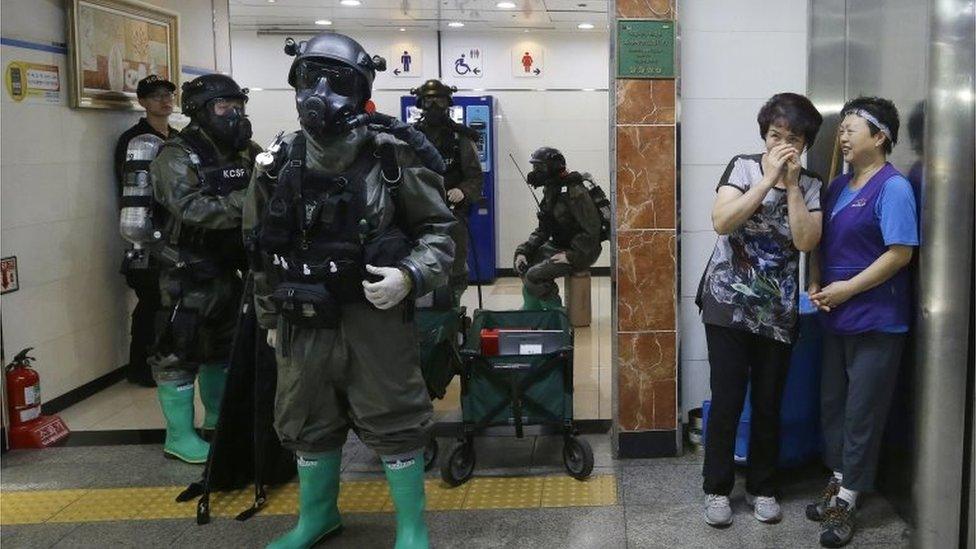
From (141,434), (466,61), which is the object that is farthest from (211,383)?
(466,61)

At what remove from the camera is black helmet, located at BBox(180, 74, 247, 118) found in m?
3.98

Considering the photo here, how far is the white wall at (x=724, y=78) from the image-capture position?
3.85 m

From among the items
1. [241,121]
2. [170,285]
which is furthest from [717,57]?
[170,285]

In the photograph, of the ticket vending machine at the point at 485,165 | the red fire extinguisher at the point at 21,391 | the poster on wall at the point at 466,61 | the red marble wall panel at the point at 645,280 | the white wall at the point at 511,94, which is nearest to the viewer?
the red marble wall panel at the point at 645,280

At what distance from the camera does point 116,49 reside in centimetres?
524

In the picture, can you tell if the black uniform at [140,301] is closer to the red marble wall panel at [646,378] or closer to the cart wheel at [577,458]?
the cart wheel at [577,458]

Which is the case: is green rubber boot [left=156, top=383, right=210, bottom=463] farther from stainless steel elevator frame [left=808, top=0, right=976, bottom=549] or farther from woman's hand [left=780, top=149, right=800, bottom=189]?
stainless steel elevator frame [left=808, top=0, right=976, bottom=549]

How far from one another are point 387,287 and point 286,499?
1.38 m

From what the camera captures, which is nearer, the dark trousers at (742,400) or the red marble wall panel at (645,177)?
the dark trousers at (742,400)

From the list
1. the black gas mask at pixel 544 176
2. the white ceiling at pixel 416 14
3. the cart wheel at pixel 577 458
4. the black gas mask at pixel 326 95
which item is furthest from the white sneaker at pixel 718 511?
the white ceiling at pixel 416 14

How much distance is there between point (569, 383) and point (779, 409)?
0.85m

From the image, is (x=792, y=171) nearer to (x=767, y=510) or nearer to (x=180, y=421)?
(x=767, y=510)

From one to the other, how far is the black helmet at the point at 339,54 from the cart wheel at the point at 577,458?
172 centimetres

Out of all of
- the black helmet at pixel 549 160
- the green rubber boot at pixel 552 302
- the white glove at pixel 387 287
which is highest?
the black helmet at pixel 549 160
